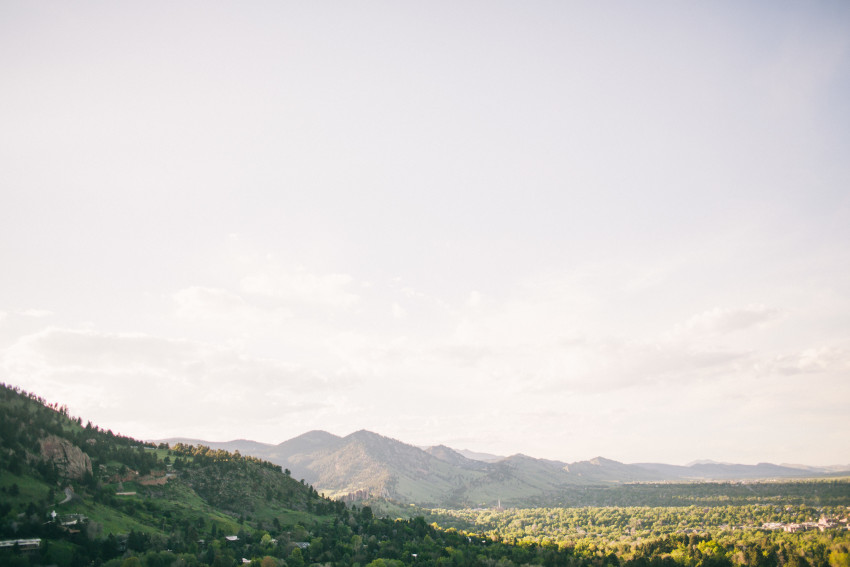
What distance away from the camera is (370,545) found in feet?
486

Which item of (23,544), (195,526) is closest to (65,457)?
(195,526)

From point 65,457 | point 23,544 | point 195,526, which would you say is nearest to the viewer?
point 23,544

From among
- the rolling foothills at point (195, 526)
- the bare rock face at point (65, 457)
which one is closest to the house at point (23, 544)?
the rolling foothills at point (195, 526)

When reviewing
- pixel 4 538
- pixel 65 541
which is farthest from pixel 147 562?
pixel 4 538

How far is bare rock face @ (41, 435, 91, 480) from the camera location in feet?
438

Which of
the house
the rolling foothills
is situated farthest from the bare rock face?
the house

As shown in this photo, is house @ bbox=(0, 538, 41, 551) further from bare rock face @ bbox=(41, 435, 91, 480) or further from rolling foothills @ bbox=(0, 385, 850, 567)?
bare rock face @ bbox=(41, 435, 91, 480)

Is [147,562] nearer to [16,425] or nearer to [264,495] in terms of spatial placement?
[16,425]

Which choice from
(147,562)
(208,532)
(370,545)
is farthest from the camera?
(370,545)

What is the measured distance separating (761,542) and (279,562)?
608ft

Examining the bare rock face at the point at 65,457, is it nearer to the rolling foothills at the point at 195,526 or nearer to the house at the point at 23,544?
the rolling foothills at the point at 195,526

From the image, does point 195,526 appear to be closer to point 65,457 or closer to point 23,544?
point 65,457

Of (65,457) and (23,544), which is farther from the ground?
(65,457)

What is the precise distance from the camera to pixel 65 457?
13738 cm
